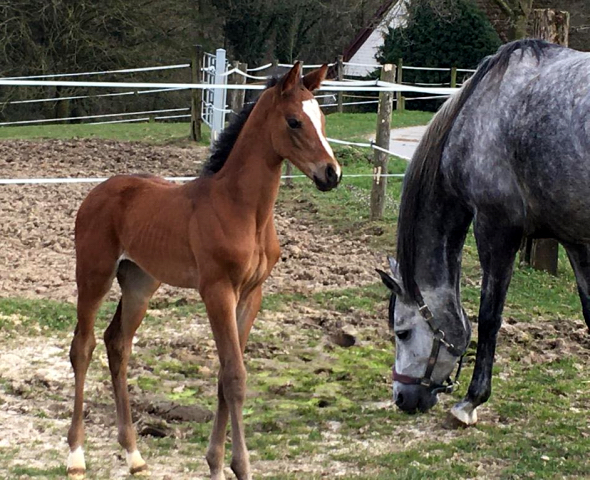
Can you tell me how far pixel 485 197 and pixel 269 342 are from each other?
174cm

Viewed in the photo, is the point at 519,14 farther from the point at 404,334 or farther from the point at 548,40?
the point at 404,334

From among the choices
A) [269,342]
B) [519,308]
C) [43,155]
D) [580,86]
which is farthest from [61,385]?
[43,155]

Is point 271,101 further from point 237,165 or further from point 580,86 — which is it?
point 580,86

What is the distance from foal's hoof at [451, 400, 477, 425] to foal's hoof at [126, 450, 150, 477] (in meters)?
1.47

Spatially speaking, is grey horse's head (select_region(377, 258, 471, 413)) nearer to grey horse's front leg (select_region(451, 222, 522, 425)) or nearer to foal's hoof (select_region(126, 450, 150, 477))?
grey horse's front leg (select_region(451, 222, 522, 425))

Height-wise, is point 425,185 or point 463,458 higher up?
point 425,185

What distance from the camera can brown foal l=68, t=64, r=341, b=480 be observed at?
3070 mm

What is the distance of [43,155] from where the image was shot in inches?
461

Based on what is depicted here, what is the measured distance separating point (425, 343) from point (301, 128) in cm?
143

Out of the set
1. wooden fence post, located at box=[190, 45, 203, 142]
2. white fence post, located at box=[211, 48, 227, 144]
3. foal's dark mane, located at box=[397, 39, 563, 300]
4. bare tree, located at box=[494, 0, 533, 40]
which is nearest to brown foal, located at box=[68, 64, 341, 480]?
foal's dark mane, located at box=[397, 39, 563, 300]

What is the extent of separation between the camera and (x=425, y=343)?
4031 millimetres

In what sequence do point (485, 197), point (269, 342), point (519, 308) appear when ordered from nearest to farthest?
point (485, 197) < point (269, 342) < point (519, 308)

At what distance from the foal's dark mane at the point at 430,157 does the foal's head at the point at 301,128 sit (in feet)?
3.57

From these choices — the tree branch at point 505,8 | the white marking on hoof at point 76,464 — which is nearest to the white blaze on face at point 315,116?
the white marking on hoof at point 76,464
